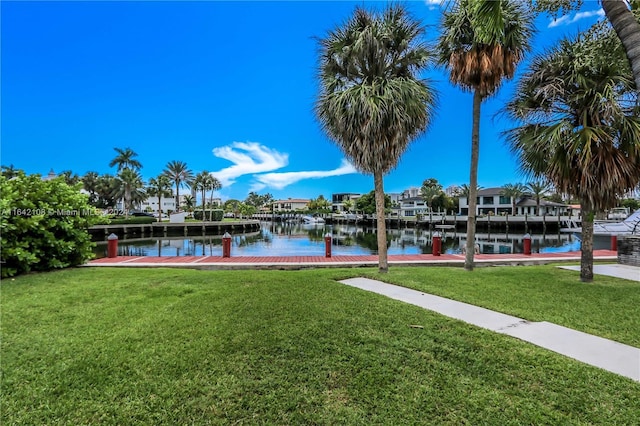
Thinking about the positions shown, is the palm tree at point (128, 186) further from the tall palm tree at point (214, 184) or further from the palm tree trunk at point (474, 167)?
the palm tree trunk at point (474, 167)

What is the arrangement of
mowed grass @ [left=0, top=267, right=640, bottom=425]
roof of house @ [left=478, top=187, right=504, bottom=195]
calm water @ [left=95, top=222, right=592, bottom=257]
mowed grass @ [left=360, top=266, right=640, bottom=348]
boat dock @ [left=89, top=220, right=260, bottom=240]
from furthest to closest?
roof of house @ [left=478, top=187, right=504, bottom=195] < boat dock @ [left=89, top=220, right=260, bottom=240] < calm water @ [left=95, top=222, right=592, bottom=257] < mowed grass @ [left=360, top=266, right=640, bottom=348] < mowed grass @ [left=0, top=267, right=640, bottom=425]

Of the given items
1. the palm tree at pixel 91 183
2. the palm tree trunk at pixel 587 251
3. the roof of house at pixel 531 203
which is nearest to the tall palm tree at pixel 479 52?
the palm tree trunk at pixel 587 251

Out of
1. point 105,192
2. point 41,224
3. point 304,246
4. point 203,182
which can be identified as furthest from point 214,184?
point 41,224

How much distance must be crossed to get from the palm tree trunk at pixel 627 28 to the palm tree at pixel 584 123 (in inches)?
127

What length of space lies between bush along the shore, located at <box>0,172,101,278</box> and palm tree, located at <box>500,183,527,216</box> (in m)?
67.7

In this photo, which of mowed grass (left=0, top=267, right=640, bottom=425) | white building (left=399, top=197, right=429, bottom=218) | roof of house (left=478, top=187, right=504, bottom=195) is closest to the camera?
mowed grass (left=0, top=267, right=640, bottom=425)

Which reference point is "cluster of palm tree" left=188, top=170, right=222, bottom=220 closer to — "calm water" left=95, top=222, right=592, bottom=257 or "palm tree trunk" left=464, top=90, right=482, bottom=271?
"calm water" left=95, top=222, right=592, bottom=257

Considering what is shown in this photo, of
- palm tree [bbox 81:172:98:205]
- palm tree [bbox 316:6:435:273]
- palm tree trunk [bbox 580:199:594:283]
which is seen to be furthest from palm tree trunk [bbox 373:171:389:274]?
palm tree [bbox 81:172:98:205]

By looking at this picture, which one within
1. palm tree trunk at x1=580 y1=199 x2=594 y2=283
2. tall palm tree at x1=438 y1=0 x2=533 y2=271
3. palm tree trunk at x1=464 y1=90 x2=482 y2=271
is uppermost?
tall palm tree at x1=438 y1=0 x2=533 y2=271

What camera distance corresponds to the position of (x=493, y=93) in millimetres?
9891

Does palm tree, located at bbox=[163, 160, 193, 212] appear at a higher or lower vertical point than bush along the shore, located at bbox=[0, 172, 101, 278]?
higher

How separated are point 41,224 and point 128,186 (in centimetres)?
5929

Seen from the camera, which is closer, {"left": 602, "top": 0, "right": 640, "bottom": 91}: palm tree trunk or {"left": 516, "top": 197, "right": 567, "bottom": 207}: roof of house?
{"left": 602, "top": 0, "right": 640, "bottom": 91}: palm tree trunk

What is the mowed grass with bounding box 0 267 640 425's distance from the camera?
9.53 ft
